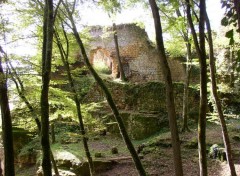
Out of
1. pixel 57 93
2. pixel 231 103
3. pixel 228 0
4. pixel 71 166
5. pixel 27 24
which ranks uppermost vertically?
pixel 27 24

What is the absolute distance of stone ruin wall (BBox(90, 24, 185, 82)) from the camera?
65.9 feet

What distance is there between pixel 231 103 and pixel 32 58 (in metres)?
12.0

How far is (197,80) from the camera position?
64.6 ft

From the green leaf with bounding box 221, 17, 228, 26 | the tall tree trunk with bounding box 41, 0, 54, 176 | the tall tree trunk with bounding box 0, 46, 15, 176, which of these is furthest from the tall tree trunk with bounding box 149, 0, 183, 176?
the green leaf with bounding box 221, 17, 228, 26

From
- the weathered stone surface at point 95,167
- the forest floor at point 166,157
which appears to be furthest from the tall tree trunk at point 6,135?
the forest floor at point 166,157

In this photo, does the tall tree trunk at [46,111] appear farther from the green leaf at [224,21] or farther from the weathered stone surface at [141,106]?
the weathered stone surface at [141,106]

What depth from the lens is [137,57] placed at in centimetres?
2072

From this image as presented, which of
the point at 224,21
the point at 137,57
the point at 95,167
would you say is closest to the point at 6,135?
the point at 95,167

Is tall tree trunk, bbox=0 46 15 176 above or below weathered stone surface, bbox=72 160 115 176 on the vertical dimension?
above

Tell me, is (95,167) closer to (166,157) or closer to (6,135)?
(166,157)

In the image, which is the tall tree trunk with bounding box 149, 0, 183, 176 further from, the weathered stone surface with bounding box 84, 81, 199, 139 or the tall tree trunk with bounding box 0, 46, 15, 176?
the weathered stone surface with bounding box 84, 81, 199, 139

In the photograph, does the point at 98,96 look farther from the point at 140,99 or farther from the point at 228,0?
the point at 228,0

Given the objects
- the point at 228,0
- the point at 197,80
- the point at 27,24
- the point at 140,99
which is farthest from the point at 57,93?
the point at 197,80

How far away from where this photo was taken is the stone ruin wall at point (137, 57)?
20078 millimetres
